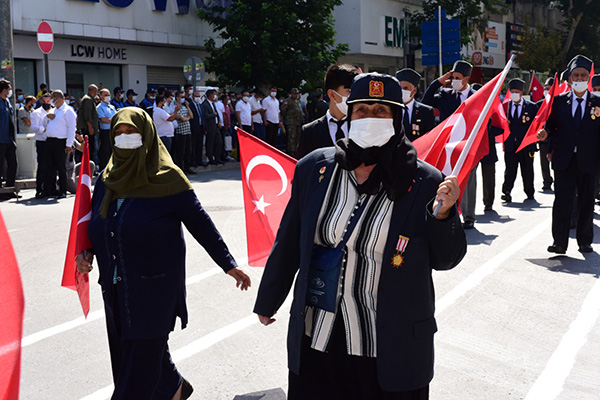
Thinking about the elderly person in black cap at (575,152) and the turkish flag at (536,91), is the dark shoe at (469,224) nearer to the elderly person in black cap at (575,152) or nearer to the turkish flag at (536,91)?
the elderly person in black cap at (575,152)

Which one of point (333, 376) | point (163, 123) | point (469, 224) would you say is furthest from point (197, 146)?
point (333, 376)

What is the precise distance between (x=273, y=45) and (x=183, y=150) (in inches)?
334

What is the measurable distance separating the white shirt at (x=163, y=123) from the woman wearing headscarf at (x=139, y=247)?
45.8 feet

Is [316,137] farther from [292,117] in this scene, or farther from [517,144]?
[292,117]

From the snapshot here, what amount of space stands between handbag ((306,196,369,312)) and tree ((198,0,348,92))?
23432mm

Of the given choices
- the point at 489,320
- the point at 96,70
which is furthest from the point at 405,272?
the point at 96,70

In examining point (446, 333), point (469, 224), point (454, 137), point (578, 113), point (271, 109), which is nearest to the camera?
point (454, 137)

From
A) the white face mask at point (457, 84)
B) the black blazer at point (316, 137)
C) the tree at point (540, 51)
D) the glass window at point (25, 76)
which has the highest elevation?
the tree at point (540, 51)

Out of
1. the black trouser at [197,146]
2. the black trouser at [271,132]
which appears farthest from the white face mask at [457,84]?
the black trouser at [271,132]

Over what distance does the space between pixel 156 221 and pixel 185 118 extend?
15159mm

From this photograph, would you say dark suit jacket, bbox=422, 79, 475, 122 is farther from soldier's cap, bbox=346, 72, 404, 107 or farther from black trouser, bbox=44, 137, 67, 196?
soldier's cap, bbox=346, 72, 404, 107

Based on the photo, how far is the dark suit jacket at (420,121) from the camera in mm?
8859

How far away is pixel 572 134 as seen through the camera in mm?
9203

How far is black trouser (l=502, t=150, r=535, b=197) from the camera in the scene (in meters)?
14.5
